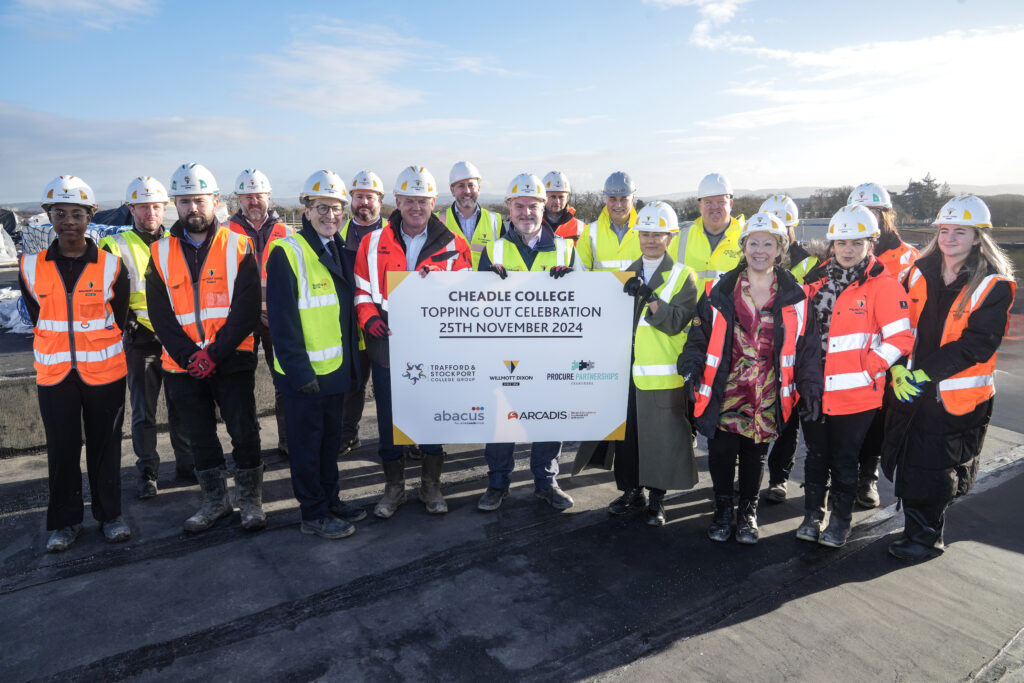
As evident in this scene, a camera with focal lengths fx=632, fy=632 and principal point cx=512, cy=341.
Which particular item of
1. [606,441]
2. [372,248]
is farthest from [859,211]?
[372,248]

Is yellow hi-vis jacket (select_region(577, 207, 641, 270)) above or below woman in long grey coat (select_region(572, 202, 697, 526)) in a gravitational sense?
above

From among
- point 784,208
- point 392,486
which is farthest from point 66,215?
point 784,208

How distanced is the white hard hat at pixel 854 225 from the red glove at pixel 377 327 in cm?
297

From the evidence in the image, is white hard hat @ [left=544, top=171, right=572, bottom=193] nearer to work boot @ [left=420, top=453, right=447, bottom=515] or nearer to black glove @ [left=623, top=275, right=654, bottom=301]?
black glove @ [left=623, top=275, right=654, bottom=301]

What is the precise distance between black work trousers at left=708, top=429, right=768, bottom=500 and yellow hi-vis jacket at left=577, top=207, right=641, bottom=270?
1784mm

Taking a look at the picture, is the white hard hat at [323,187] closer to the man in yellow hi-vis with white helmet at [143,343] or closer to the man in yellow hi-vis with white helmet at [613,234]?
the man in yellow hi-vis with white helmet at [143,343]

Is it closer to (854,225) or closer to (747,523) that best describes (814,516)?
(747,523)

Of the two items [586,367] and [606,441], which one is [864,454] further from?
[586,367]

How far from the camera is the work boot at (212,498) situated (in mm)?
4453

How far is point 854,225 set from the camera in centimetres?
398

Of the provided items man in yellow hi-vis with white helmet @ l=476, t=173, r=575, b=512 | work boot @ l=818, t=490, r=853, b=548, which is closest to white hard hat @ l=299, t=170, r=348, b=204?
man in yellow hi-vis with white helmet @ l=476, t=173, r=575, b=512

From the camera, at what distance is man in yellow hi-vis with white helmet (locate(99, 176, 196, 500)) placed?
4613 millimetres

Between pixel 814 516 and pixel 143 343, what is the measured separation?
17.2ft

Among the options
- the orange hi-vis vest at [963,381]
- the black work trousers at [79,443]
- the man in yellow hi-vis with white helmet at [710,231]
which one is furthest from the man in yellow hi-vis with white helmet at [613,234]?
the black work trousers at [79,443]
